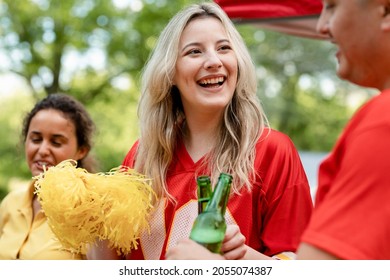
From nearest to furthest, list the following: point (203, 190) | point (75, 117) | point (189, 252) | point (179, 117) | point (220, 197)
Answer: point (189, 252), point (220, 197), point (203, 190), point (179, 117), point (75, 117)

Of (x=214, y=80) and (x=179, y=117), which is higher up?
(x=214, y=80)

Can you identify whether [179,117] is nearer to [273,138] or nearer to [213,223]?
[273,138]

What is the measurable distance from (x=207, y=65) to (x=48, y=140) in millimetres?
962

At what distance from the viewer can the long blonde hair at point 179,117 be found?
1.88 metres

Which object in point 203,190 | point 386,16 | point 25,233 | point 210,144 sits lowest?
point 25,233

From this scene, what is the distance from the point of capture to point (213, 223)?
46.7 inches

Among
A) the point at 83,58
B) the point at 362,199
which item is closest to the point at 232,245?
the point at 362,199

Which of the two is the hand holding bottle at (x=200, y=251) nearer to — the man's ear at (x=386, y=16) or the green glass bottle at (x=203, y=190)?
the green glass bottle at (x=203, y=190)

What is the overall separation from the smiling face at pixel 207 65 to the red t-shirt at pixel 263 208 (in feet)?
0.68

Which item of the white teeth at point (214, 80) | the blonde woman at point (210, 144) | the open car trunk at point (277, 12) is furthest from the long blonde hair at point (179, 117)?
the open car trunk at point (277, 12)

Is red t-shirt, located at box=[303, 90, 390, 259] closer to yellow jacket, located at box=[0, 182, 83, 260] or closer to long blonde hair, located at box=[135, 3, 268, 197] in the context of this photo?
long blonde hair, located at box=[135, 3, 268, 197]

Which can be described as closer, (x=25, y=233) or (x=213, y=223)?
(x=213, y=223)

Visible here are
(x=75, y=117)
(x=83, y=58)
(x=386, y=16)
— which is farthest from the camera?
(x=83, y=58)
